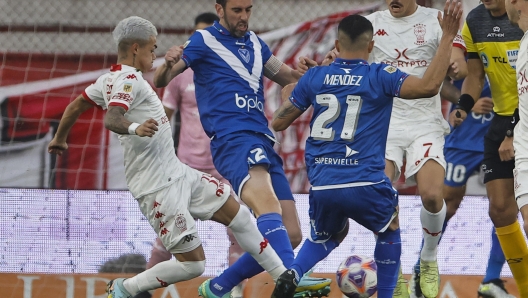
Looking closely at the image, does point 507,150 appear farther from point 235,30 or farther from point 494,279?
point 235,30

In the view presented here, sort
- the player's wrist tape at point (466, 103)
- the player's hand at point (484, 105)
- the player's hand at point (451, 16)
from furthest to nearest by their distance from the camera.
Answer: the player's hand at point (484, 105), the player's wrist tape at point (466, 103), the player's hand at point (451, 16)

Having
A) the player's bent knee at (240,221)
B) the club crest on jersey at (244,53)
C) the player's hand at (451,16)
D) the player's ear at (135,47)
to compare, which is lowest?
the player's bent knee at (240,221)

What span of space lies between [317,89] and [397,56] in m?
1.26

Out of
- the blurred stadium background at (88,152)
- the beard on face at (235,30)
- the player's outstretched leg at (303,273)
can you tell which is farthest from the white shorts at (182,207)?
the blurred stadium background at (88,152)

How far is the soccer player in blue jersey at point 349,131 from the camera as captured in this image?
5.48 m

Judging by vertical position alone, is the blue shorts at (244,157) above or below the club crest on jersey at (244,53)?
below

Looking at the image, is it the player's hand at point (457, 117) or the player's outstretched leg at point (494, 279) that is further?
the player's outstretched leg at point (494, 279)

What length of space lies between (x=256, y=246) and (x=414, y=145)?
1404 millimetres

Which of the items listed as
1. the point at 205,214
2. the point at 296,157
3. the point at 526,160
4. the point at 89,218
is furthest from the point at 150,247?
the point at 526,160

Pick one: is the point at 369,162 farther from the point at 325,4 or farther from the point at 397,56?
the point at 325,4

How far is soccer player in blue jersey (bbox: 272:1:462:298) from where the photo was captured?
548 cm

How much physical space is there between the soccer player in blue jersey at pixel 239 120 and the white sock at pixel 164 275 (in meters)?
0.15

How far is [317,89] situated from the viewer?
558 centimetres

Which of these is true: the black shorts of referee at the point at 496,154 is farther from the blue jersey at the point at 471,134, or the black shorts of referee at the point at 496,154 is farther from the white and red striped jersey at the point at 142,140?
the white and red striped jersey at the point at 142,140
